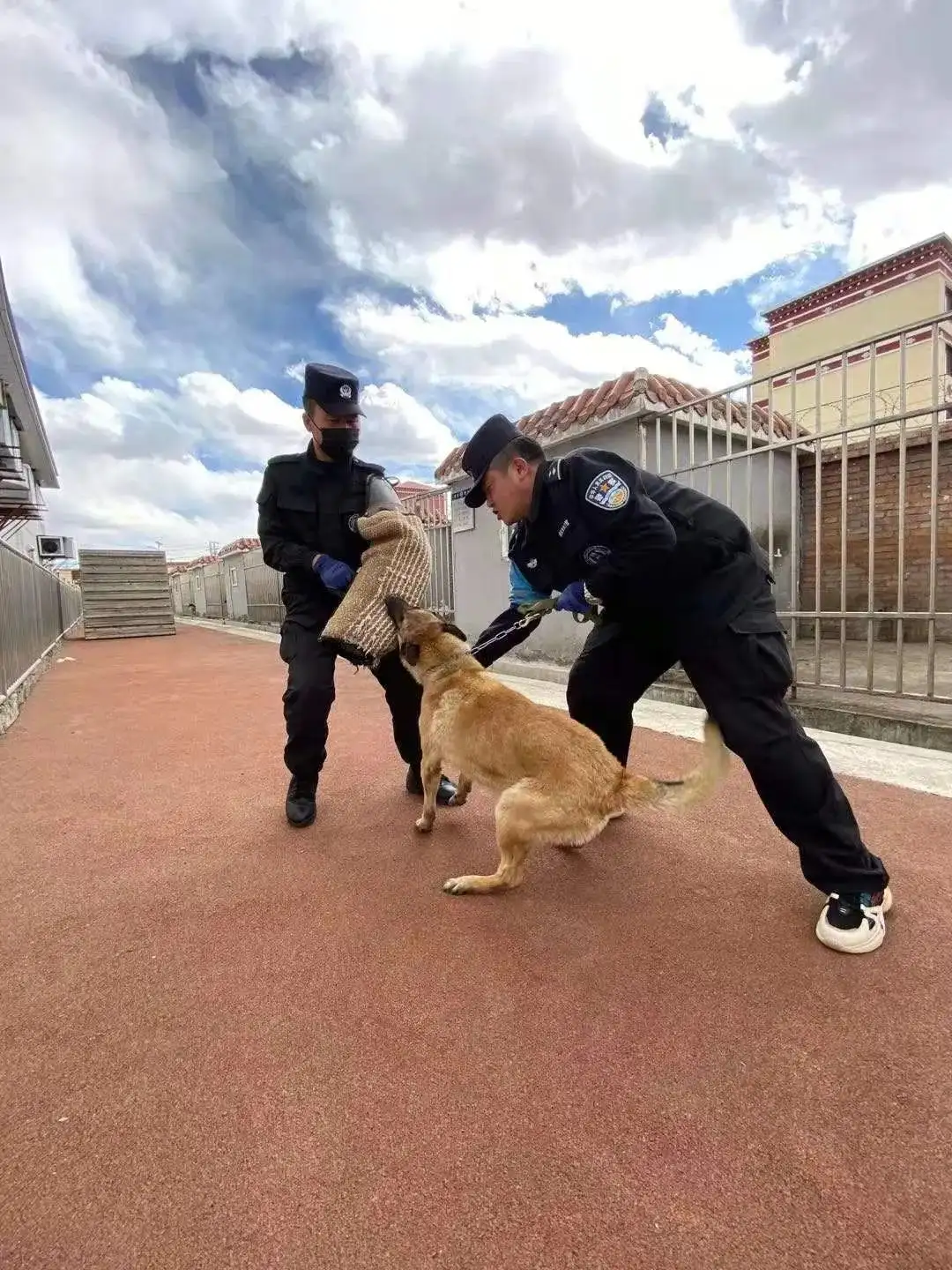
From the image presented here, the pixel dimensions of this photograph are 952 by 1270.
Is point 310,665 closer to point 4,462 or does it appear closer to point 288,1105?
point 288,1105

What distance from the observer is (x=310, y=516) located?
3090 mm

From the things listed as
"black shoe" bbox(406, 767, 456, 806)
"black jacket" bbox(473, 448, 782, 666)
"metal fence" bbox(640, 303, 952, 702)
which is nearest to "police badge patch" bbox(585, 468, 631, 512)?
"black jacket" bbox(473, 448, 782, 666)

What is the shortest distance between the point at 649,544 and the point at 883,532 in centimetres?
696

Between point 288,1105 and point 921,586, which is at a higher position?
point 921,586

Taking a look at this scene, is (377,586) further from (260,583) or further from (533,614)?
(260,583)

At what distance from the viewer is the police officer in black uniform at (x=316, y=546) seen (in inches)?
114

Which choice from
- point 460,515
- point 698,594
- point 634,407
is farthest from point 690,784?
point 460,515

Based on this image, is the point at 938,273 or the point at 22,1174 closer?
the point at 22,1174

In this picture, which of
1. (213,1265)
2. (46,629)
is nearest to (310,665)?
(213,1265)

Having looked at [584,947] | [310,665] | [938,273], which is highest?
[938,273]

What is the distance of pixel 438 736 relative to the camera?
8.54ft

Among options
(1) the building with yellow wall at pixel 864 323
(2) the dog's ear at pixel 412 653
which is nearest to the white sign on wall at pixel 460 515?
(2) the dog's ear at pixel 412 653

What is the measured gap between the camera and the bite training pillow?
8.97 feet

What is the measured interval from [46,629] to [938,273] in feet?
83.2
